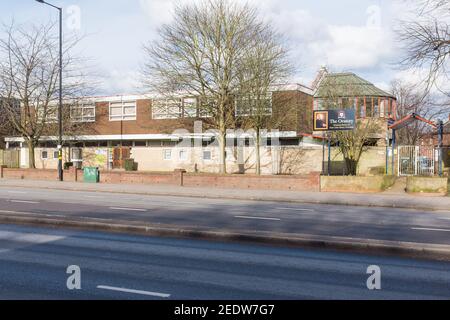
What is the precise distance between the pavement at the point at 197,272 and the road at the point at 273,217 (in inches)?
86.5

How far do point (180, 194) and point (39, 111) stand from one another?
20163 mm

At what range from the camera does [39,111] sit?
38500mm

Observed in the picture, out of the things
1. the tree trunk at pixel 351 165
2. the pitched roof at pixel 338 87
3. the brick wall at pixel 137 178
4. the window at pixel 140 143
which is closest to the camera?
the brick wall at pixel 137 178

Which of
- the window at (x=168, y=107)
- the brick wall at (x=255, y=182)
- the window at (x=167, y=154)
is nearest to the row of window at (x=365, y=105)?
the window at (x=168, y=107)

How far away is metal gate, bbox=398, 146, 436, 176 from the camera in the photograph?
2525 cm

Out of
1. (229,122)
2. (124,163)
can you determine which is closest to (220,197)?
(229,122)

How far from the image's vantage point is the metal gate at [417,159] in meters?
25.2

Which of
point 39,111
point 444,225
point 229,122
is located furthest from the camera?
point 39,111

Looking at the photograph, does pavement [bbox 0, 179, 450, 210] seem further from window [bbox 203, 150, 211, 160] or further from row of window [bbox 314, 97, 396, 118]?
row of window [bbox 314, 97, 396, 118]

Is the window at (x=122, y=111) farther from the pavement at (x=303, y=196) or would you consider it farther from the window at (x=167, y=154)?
the pavement at (x=303, y=196)

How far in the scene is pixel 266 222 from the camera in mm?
13289

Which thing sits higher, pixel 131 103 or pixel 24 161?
pixel 131 103
